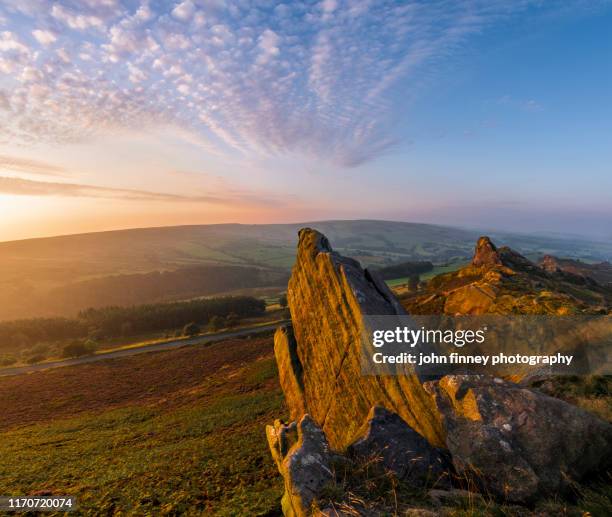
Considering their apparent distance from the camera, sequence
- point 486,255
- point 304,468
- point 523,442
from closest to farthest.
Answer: point 304,468 → point 523,442 → point 486,255

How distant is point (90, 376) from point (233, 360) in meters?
32.2

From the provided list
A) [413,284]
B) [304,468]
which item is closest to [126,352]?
[304,468]

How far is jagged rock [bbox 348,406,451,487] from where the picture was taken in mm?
10062

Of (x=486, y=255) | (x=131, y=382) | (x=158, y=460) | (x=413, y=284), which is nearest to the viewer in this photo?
(x=158, y=460)

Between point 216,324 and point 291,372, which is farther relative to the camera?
point 216,324

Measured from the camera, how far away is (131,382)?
64.4 meters

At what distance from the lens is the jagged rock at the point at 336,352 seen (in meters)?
16.3

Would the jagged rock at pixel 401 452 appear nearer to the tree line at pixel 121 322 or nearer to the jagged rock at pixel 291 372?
the jagged rock at pixel 291 372

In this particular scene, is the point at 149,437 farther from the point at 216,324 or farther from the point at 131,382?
the point at 216,324

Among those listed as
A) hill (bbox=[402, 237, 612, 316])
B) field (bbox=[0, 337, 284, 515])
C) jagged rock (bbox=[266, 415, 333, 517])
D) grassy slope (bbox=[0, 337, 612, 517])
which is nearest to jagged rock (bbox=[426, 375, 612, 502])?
grassy slope (bbox=[0, 337, 612, 517])

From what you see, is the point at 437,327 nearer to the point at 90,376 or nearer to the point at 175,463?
the point at 175,463

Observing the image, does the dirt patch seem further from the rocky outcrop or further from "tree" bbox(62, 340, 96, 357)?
the rocky outcrop

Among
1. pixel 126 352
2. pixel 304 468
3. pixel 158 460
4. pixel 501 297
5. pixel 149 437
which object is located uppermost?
pixel 304 468

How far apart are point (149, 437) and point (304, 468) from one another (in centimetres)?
3129
